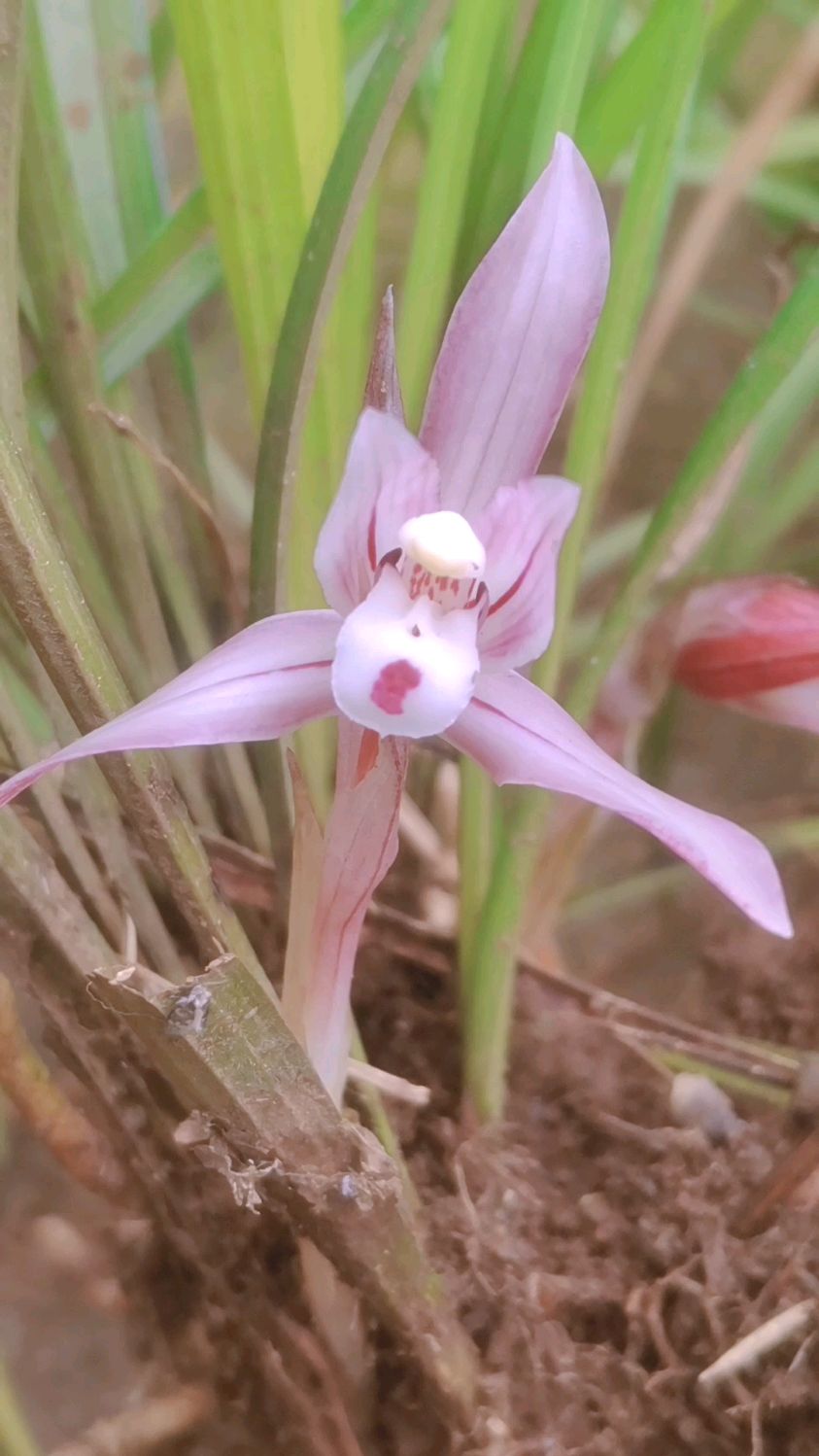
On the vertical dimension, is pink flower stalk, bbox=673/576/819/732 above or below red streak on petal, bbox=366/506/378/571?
below

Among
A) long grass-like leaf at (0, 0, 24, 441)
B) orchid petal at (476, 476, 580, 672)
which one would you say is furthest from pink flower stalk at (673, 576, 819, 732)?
long grass-like leaf at (0, 0, 24, 441)

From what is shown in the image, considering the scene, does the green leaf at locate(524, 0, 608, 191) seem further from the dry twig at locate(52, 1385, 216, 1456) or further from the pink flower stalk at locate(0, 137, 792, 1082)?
the dry twig at locate(52, 1385, 216, 1456)

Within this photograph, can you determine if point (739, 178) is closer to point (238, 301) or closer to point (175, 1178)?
point (238, 301)

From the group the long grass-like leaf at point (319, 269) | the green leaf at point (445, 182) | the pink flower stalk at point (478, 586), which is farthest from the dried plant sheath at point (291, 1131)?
the green leaf at point (445, 182)

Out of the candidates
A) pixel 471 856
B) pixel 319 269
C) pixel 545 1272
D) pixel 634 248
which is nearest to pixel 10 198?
pixel 319 269

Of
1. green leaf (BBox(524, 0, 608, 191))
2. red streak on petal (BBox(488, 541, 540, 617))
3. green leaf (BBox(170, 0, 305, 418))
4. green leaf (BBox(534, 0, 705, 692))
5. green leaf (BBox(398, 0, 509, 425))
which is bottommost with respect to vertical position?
red streak on petal (BBox(488, 541, 540, 617))

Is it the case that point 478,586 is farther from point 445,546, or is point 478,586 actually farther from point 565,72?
point 565,72

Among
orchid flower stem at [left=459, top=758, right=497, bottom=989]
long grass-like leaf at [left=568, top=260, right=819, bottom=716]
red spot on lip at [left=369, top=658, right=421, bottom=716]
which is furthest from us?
orchid flower stem at [left=459, top=758, right=497, bottom=989]
